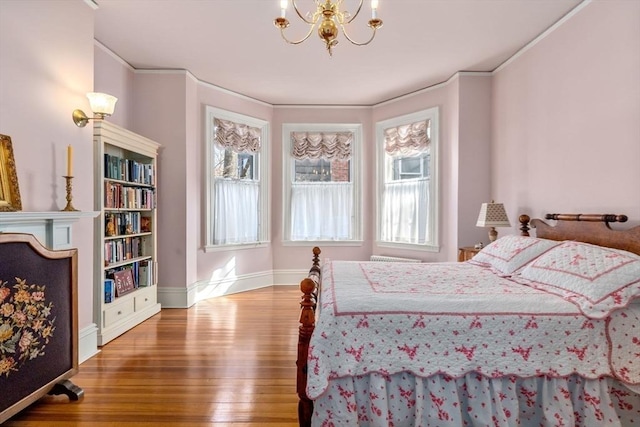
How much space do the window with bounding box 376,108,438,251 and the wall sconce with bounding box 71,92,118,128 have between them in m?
3.56

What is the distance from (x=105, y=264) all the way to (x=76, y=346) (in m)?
1.06

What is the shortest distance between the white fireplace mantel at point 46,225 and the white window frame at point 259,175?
2.06 meters

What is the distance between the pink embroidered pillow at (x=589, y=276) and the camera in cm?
173

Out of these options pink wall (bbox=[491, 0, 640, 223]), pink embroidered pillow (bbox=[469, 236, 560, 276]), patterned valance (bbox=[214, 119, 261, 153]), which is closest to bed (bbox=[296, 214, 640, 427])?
pink embroidered pillow (bbox=[469, 236, 560, 276])

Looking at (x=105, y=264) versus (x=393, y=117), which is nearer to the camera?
(x=105, y=264)

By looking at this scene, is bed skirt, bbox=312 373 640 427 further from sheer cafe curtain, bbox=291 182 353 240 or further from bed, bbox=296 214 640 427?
sheer cafe curtain, bbox=291 182 353 240

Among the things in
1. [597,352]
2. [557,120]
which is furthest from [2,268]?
[557,120]

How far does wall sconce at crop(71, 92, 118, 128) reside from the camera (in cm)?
270

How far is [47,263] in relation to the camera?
2096 millimetres

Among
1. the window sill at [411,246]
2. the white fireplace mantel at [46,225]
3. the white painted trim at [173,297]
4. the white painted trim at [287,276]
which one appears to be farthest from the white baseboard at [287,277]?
the white fireplace mantel at [46,225]

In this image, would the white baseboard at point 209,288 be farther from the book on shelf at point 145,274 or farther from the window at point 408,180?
the window at point 408,180

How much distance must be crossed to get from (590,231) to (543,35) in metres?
1.91

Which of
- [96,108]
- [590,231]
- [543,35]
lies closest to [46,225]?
[96,108]

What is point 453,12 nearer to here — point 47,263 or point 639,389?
point 639,389
